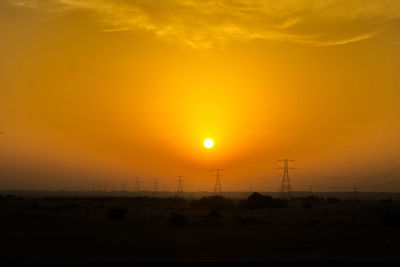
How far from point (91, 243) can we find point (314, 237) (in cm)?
1809

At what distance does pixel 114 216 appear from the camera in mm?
66375

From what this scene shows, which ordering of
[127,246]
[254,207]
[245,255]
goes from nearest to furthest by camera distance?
[245,255] → [127,246] → [254,207]

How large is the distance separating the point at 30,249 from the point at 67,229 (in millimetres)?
13243

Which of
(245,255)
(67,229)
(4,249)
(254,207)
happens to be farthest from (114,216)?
(254,207)

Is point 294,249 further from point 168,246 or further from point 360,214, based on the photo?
point 360,214

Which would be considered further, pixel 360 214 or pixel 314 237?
pixel 360 214

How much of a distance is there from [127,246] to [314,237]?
16.1 m

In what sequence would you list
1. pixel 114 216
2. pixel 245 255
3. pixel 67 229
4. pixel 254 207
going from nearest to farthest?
pixel 245 255 < pixel 67 229 < pixel 114 216 < pixel 254 207

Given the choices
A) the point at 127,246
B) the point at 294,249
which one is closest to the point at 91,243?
the point at 127,246

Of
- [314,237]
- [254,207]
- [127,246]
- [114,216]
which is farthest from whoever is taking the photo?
[254,207]

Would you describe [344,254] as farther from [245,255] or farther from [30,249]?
[30,249]

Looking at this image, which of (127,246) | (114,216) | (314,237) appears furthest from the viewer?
(114,216)

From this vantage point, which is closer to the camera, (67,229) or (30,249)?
(30,249)

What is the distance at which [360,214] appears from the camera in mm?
72875
